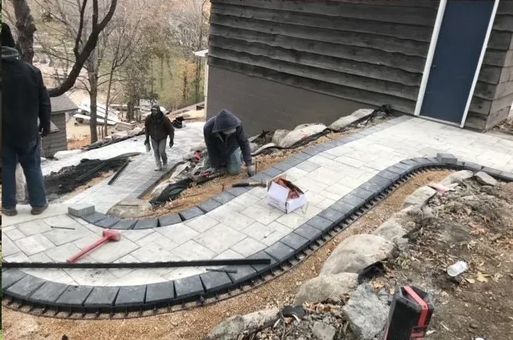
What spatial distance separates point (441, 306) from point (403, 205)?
1.67m

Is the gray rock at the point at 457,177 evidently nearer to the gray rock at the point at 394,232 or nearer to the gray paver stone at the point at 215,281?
the gray rock at the point at 394,232

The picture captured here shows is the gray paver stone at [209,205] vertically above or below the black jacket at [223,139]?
below

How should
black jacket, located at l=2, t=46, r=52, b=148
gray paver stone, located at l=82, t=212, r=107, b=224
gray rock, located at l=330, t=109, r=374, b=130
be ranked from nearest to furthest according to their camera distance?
black jacket, located at l=2, t=46, r=52, b=148
gray paver stone, located at l=82, t=212, r=107, b=224
gray rock, located at l=330, t=109, r=374, b=130

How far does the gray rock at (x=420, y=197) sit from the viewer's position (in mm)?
4230

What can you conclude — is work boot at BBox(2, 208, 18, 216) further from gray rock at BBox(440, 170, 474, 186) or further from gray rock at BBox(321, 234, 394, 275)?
gray rock at BBox(440, 170, 474, 186)

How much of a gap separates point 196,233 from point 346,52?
6088 millimetres

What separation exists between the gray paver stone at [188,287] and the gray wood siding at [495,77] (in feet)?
20.3

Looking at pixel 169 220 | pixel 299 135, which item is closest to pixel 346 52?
pixel 299 135

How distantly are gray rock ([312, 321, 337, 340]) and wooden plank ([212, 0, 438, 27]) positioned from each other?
21.5 ft

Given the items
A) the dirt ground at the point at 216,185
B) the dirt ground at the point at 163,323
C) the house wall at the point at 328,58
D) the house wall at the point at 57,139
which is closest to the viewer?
the dirt ground at the point at 163,323

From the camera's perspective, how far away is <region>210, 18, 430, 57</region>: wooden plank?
7590 millimetres

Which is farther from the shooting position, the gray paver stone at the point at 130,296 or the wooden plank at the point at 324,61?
the wooden plank at the point at 324,61

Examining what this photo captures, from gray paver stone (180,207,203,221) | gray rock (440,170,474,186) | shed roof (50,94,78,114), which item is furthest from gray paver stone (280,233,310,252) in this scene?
shed roof (50,94,78,114)

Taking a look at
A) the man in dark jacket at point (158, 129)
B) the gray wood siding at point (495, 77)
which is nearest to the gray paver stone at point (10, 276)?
the man in dark jacket at point (158, 129)
